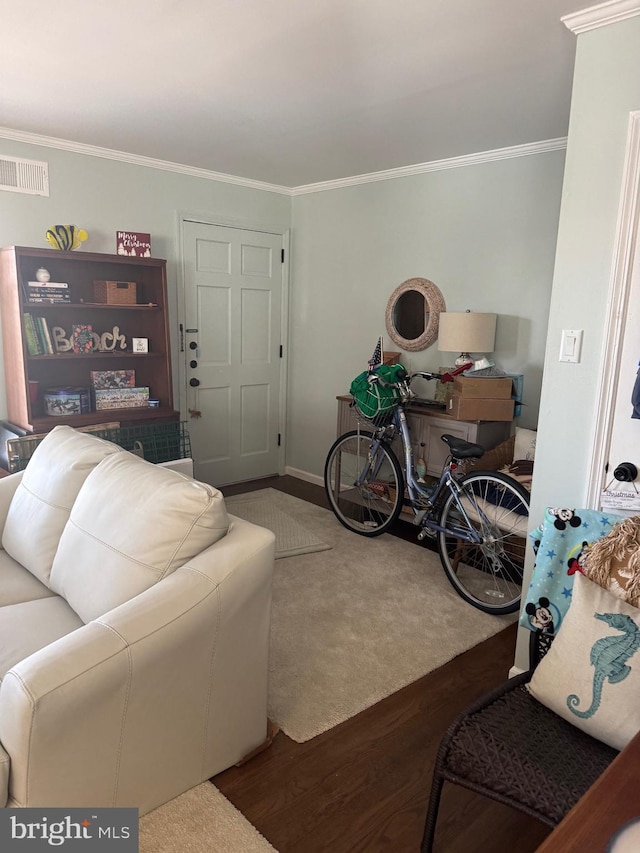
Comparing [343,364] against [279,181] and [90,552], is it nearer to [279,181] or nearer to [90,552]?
[279,181]

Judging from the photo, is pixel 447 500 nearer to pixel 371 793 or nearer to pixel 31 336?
pixel 371 793

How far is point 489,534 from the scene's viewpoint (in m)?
2.99

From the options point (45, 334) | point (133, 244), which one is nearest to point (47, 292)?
point (45, 334)

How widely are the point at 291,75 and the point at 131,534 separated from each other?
2018 mm

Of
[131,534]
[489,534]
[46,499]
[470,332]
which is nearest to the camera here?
[131,534]

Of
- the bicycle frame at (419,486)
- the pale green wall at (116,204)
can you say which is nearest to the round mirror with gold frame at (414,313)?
the bicycle frame at (419,486)

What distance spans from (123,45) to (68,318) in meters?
1.90

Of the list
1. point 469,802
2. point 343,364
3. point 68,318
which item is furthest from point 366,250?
point 469,802

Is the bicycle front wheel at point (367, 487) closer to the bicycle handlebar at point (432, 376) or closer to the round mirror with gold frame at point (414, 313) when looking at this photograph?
the bicycle handlebar at point (432, 376)

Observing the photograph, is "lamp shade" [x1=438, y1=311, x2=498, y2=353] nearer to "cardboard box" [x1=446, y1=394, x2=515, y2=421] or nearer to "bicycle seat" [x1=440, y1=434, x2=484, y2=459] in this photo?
"cardboard box" [x1=446, y1=394, x2=515, y2=421]

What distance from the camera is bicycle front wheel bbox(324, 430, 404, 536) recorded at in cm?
372

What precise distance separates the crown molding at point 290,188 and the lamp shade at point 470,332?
959 millimetres

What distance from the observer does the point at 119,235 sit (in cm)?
379

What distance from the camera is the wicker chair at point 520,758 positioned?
129 cm
